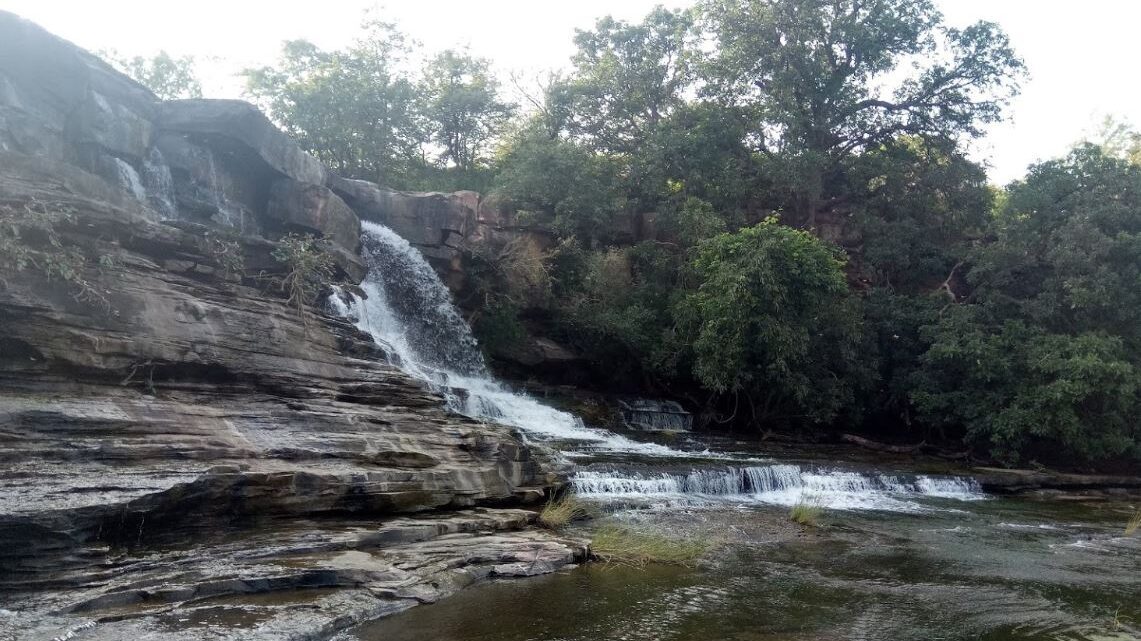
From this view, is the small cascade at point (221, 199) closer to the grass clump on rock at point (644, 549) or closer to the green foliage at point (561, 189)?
the green foliage at point (561, 189)

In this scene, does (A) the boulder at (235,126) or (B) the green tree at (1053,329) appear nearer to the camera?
(A) the boulder at (235,126)

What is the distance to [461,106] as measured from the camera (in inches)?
1216

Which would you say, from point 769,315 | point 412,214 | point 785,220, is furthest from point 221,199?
point 785,220

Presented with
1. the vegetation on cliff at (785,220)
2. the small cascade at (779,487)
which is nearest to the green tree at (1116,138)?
the vegetation on cliff at (785,220)

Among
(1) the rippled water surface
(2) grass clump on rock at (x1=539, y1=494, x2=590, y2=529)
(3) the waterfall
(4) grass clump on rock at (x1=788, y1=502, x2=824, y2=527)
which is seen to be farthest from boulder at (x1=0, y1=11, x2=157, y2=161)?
(4) grass clump on rock at (x1=788, y1=502, x2=824, y2=527)

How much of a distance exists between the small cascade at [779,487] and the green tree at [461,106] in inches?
828

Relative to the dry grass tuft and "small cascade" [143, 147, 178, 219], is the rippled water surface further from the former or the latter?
"small cascade" [143, 147, 178, 219]

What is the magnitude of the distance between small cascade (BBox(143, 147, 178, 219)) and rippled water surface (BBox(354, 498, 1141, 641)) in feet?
40.2

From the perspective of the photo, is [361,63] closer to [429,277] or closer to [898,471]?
[429,277]

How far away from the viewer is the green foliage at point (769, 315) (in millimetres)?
19688

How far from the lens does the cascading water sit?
1380 centimetres

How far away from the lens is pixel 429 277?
21344 millimetres

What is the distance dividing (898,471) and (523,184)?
14.1 metres

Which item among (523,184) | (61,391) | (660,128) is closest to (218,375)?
(61,391)
